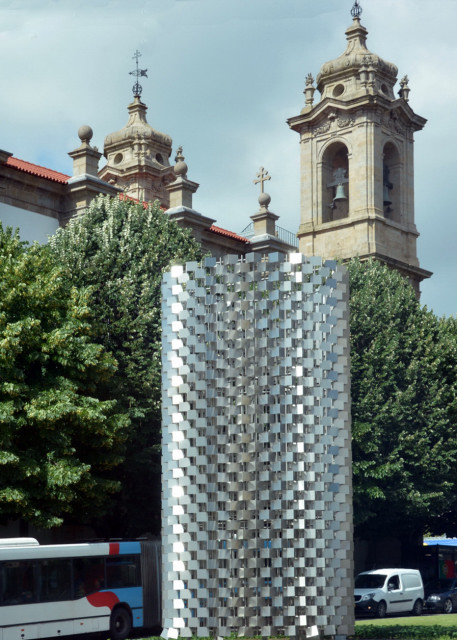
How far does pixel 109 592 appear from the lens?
29.9 m

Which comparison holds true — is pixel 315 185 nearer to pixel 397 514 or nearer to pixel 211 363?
pixel 397 514

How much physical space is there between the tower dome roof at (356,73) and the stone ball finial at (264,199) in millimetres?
9570

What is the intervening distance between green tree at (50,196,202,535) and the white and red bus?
12.3ft

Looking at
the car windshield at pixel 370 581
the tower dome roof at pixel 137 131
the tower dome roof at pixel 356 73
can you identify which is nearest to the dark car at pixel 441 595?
the car windshield at pixel 370 581

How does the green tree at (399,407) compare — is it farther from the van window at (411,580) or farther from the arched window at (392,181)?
the arched window at (392,181)

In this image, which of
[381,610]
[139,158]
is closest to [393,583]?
[381,610]

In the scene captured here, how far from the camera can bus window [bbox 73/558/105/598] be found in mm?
28859

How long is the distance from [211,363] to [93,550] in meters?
11.9

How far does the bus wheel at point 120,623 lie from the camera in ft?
98.1

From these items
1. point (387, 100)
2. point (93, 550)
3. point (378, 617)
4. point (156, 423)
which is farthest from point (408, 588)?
point (387, 100)

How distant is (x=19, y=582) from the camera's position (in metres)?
27.0

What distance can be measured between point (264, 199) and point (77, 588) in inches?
1158

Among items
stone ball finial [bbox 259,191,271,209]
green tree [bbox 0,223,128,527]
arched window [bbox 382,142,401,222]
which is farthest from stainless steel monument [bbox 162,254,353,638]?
arched window [bbox 382,142,401,222]

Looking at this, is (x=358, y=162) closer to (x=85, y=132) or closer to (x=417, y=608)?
(x=85, y=132)
